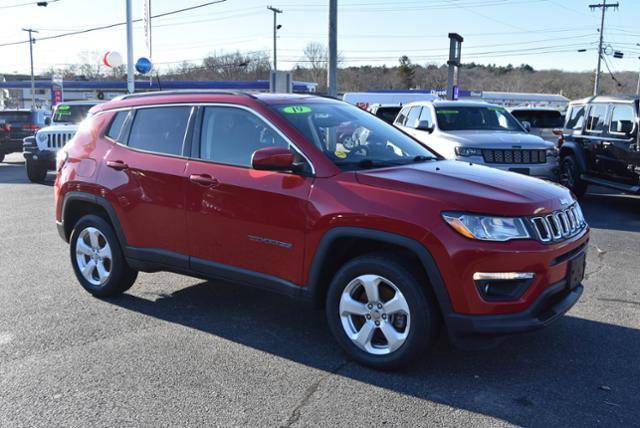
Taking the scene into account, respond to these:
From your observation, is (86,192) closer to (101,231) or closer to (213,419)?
(101,231)

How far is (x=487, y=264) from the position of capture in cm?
355

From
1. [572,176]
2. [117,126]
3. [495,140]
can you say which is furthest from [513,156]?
[117,126]

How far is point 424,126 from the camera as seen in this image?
11188 millimetres

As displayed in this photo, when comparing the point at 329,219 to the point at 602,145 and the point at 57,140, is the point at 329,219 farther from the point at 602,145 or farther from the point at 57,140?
the point at 57,140

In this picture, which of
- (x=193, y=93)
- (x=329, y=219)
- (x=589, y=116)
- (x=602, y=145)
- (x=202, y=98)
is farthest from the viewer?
(x=589, y=116)

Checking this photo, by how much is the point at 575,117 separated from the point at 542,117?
327 inches

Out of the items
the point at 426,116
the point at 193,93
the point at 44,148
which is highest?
the point at 193,93

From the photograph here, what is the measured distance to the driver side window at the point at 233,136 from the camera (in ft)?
14.8

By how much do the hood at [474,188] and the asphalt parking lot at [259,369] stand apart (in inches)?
44.4

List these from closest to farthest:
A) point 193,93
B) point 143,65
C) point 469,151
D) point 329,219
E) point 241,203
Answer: point 329,219
point 241,203
point 193,93
point 469,151
point 143,65

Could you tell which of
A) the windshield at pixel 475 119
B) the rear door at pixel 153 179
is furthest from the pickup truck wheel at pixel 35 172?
the rear door at pixel 153 179

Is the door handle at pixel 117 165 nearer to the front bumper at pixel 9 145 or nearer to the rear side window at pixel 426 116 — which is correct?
the rear side window at pixel 426 116

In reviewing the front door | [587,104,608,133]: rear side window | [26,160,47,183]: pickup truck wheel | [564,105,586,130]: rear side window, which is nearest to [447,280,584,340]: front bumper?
the front door

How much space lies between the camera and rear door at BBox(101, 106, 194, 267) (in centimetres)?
487
